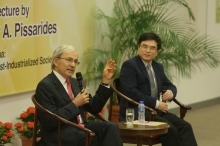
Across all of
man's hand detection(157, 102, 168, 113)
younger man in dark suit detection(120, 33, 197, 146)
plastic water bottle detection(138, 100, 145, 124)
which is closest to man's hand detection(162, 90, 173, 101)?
younger man in dark suit detection(120, 33, 197, 146)

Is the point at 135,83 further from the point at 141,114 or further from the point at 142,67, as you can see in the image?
the point at 141,114

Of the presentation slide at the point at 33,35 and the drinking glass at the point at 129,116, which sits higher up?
the presentation slide at the point at 33,35

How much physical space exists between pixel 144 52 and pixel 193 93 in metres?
3.59

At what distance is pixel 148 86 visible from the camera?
590 cm

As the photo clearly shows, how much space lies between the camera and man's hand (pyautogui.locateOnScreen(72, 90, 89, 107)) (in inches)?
191

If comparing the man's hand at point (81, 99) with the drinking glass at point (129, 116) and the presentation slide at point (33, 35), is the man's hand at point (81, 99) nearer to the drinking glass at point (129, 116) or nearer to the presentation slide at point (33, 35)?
the drinking glass at point (129, 116)

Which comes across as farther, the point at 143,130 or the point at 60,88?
the point at 143,130

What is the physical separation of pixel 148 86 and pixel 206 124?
2642 millimetres

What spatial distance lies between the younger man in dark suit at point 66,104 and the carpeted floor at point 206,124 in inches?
99.1

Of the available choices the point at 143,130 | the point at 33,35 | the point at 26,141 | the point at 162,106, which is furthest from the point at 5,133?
the point at 162,106

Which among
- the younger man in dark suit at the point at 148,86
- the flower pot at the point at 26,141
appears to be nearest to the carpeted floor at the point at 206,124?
the younger man in dark suit at the point at 148,86

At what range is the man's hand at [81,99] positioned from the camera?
4.86m

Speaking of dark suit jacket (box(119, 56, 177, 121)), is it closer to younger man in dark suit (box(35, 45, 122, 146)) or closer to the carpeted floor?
younger man in dark suit (box(35, 45, 122, 146))

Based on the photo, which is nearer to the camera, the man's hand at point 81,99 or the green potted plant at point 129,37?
the man's hand at point 81,99
